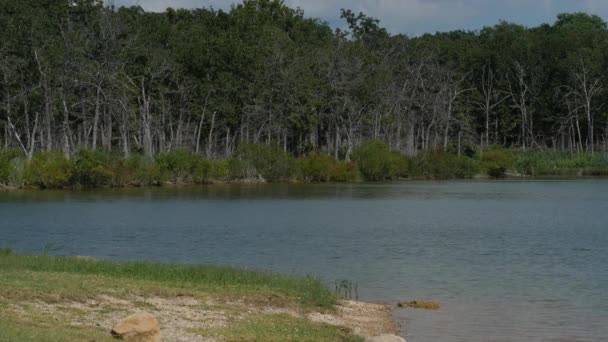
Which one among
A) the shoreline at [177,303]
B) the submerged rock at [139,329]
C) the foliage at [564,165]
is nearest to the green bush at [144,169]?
the foliage at [564,165]

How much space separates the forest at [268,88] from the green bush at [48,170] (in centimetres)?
20

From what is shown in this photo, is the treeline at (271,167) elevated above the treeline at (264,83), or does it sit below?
below

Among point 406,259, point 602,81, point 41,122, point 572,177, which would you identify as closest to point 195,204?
point 406,259

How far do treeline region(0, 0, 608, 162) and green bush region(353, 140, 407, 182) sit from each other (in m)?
4.00

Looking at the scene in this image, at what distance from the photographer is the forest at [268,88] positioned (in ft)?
270

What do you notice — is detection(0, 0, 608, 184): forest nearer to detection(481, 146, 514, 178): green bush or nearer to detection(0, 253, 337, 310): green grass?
detection(481, 146, 514, 178): green bush

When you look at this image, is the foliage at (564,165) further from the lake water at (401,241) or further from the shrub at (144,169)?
the shrub at (144,169)

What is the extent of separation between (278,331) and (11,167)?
5602cm

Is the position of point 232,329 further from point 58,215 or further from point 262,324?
point 58,215

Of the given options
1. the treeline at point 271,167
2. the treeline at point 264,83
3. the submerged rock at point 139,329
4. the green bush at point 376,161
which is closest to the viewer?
the submerged rock at point 139,329

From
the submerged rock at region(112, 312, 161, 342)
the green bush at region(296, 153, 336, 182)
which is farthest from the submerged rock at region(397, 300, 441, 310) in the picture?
the green bush at region(296, 153, 336, 182)

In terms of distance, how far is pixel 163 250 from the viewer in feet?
118

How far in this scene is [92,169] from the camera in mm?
74750

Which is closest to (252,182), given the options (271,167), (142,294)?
(271,167)
